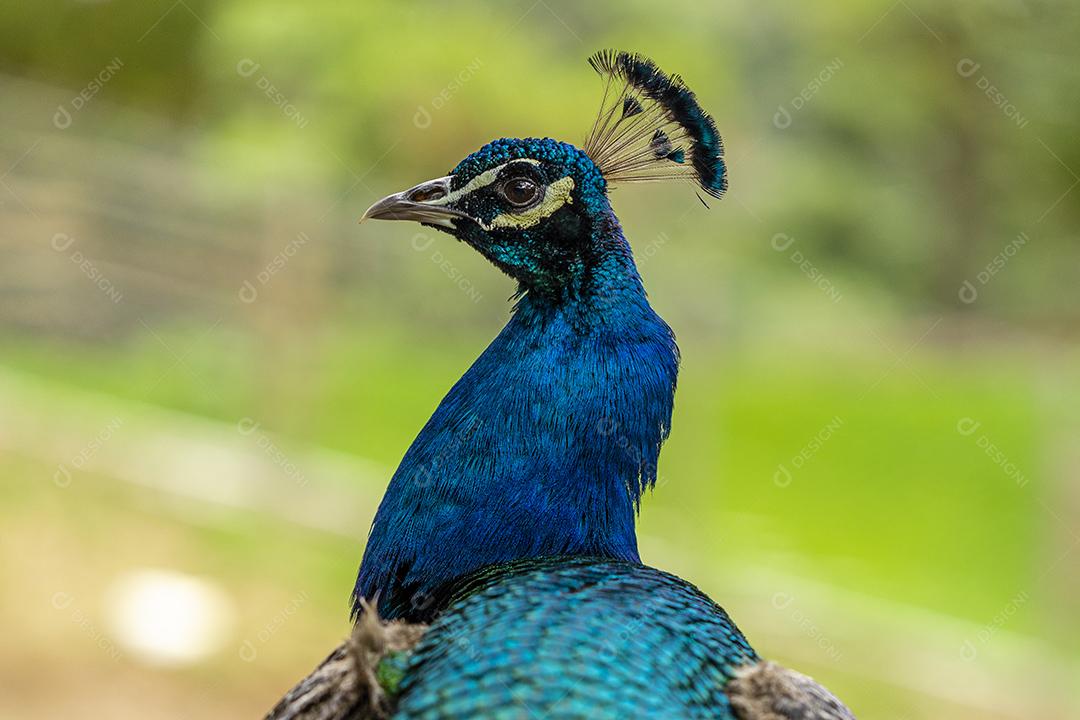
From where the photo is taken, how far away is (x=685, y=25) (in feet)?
30.7

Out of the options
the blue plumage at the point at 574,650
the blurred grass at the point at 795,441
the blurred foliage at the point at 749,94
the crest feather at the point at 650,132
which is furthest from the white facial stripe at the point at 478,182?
the blurred foliage at the point at 749,94

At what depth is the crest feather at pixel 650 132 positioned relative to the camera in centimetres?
186

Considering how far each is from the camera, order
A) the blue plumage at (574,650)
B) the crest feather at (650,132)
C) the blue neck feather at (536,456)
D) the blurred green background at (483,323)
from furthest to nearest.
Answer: the blurred green background at (483,323), the crest feather at (650,132), the blue neck feather at (536,456), the blue plumage at (574,650)

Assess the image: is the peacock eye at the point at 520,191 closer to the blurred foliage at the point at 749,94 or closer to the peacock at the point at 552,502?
the peacock at the point at 552,502

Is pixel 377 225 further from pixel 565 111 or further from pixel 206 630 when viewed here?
pixel 565 111

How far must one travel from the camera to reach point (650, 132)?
188cm

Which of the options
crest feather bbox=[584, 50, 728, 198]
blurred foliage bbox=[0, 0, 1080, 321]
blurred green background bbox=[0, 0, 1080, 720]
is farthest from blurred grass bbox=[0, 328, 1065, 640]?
crest feather bbox=[584, 50, 728, 198]

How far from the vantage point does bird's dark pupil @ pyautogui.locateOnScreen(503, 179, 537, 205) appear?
1760 mm

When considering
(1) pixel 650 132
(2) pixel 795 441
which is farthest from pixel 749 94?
(1) pixel 650 132

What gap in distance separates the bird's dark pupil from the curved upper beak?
0.26ft

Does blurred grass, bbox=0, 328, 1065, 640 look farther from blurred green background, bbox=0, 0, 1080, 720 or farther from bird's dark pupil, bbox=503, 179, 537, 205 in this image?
bird's dark pupil, bbox=503, 179, 537, 205

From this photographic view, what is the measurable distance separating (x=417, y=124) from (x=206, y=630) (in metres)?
4.10

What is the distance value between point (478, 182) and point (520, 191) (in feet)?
0.22

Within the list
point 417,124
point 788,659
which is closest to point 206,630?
point 788,659
